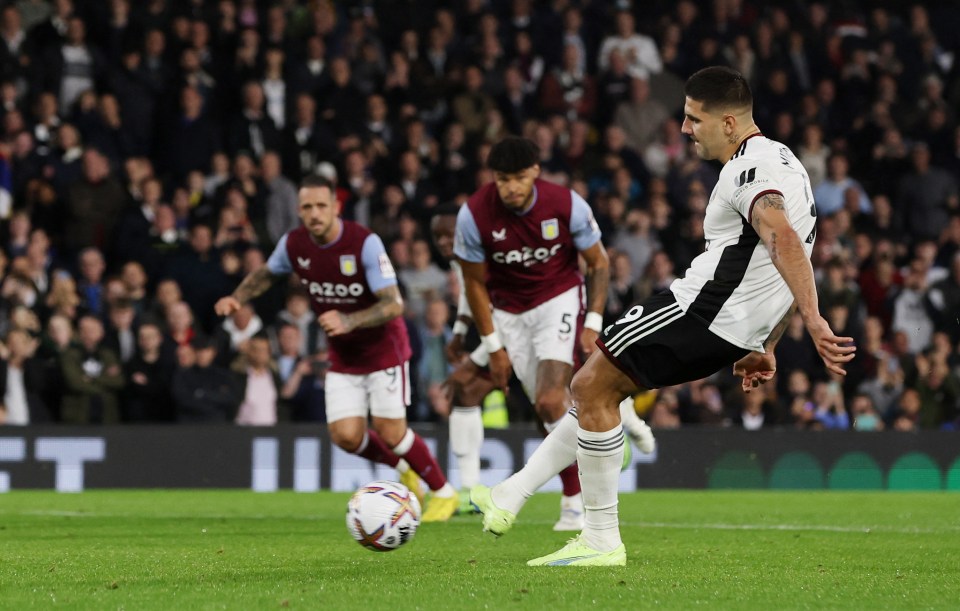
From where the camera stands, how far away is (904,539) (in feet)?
30.7

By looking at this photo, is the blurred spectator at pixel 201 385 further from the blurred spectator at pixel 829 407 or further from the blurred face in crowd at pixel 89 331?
the blurred spectator at pixel 829 407

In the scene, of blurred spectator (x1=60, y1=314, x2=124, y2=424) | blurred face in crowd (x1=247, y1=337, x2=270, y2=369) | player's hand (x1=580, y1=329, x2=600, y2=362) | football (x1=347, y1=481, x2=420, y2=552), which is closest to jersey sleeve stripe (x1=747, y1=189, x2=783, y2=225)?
football (x1=347, y1=481, x2=420, y2=552)

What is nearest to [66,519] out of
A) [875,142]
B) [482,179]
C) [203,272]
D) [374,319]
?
[374,319]

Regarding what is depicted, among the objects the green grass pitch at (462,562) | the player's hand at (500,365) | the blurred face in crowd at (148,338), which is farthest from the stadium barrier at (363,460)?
the player's hand at (500,365)

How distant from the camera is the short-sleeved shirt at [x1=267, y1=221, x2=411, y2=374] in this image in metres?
10.5

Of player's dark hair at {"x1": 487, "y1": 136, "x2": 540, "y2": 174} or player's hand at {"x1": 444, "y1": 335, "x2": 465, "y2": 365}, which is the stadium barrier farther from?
player's dark hair at {"x1": 487, "y1": 136, "x2": 540, "y2": 174}

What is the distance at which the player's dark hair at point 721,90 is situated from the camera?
6.75 metres

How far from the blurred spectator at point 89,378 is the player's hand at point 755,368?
9662 mm

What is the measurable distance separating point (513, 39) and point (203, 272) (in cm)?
622

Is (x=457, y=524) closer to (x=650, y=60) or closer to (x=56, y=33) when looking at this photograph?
(x=56, y=33)

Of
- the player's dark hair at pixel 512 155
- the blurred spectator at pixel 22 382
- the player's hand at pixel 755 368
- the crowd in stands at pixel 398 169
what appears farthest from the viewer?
the crowd in stands at pixel 398 169

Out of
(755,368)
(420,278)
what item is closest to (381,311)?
(755,368)

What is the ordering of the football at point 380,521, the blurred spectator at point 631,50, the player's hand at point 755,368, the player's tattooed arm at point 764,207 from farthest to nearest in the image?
1. the blurred spectator at point 631,50
2. the football at point 380,521
3. the player's hand at point 755,368
4. the player's tattooed arm at point 764,207

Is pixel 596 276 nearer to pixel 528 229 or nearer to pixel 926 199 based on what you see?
pixel 528 229
